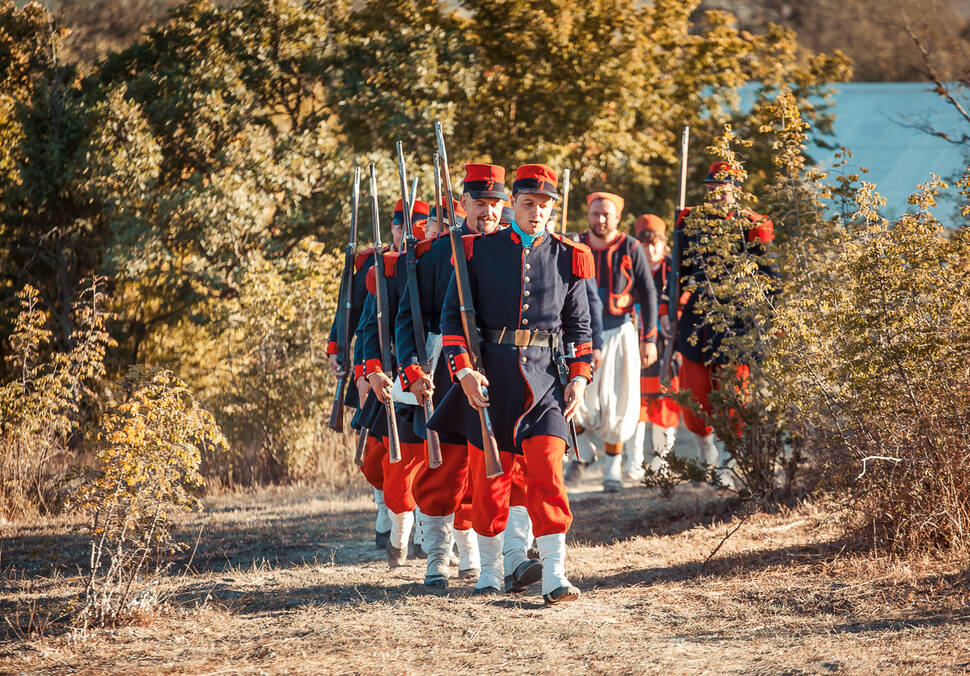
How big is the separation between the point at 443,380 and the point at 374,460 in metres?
1.24

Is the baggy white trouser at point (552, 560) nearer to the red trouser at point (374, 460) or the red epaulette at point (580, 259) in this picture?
the red epaulette at point (580, 259)

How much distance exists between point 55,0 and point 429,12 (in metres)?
5.09

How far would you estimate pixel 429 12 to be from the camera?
17.0 meters

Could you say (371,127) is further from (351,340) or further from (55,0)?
(351,340)

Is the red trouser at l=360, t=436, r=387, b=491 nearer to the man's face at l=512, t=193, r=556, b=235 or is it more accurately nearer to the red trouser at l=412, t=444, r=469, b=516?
the red trouser at l=412, t=444, r=469, b=516

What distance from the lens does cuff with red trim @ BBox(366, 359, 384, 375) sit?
644 centimetres

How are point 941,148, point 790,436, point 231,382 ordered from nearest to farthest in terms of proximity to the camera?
point 790,436
point 231,382
point 941,148

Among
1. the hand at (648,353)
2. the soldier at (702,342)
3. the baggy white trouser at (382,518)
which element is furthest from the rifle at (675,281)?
the baggy white trouser at (382,518)

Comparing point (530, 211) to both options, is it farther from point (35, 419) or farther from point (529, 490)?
point (35, 419)

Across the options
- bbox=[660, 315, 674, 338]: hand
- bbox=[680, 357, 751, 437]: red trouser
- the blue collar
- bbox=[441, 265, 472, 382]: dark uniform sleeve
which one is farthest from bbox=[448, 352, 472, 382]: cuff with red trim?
bbox=[660, 315, 674, 338]: hand

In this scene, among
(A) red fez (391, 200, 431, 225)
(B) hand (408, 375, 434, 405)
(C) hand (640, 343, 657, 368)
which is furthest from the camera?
(C) hand (640, 343, 657, 368)

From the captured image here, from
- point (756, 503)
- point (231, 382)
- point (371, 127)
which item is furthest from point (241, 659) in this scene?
point (371, 127)

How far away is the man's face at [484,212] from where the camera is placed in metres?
6.22

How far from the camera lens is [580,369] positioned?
19.1 feet
